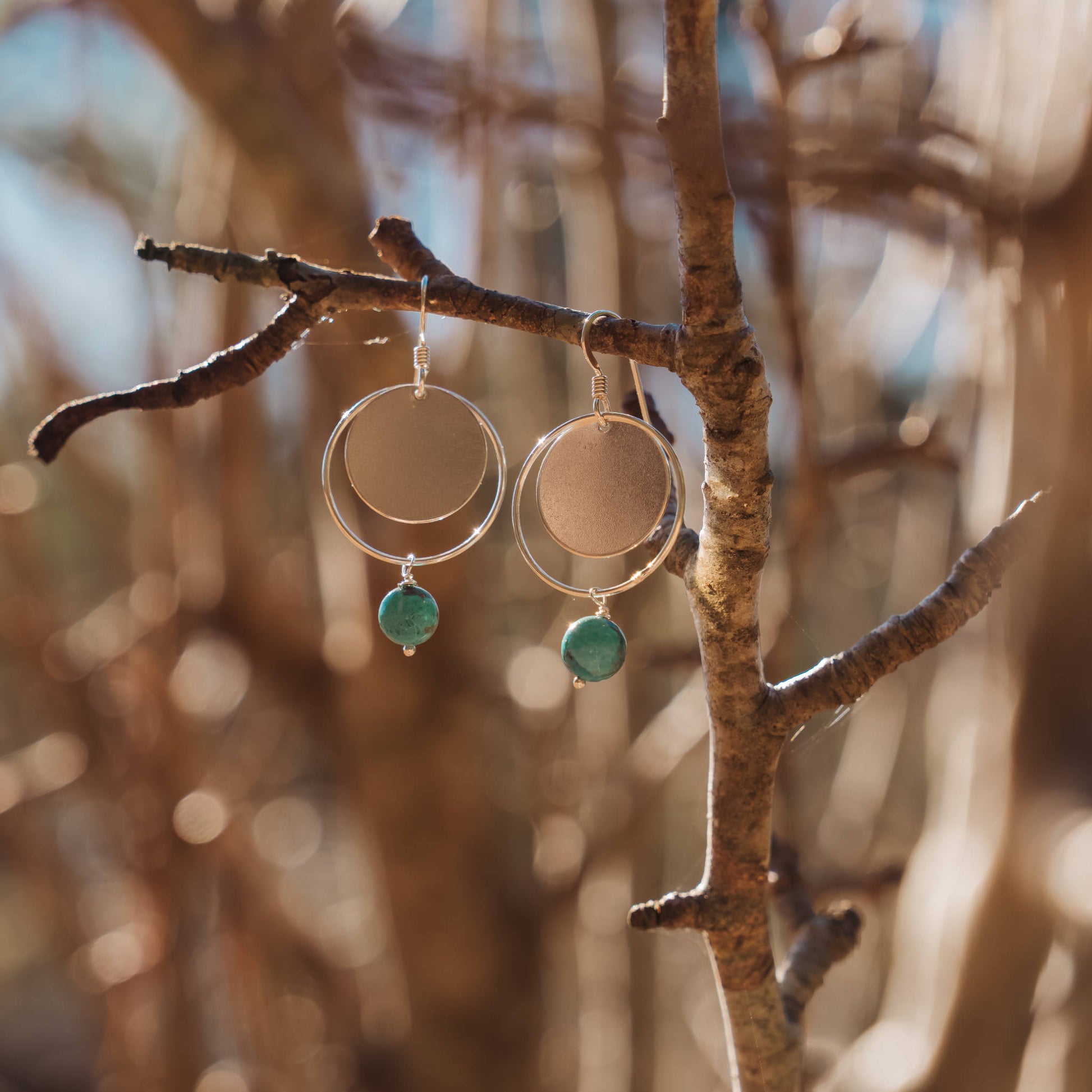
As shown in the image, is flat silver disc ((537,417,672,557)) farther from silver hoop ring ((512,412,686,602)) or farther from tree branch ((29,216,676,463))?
tree branch ((29,216,676,463))

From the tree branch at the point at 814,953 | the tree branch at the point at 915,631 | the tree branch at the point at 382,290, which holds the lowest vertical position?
the tree branch at the point at 814,953

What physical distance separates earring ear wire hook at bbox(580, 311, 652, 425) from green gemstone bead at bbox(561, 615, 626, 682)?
13 centimetres

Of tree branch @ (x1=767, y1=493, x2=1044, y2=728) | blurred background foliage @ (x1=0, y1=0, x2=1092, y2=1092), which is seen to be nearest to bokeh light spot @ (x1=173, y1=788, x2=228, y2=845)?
blurred background foliage @ (x1=0, y1=0, x2=1092, y2=1092)

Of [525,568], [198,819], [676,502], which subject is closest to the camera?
[676,502]

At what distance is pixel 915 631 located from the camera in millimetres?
394

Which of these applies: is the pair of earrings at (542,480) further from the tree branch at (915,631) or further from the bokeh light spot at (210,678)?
the bokeh light spot at (210,678)

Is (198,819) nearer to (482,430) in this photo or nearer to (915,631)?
(482,430)

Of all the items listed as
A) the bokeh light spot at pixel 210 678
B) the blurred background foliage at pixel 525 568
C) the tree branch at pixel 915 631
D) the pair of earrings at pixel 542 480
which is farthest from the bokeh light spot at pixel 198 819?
the tree branch at pixel 915 631

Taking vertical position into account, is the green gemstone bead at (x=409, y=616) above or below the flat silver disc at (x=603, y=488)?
below

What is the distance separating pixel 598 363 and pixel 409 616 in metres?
0.21

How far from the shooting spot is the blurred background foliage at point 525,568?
2.38 ft

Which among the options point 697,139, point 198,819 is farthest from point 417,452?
point 198,819

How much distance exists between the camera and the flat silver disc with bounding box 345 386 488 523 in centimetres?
59

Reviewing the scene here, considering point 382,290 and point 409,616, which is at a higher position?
point 382,290
